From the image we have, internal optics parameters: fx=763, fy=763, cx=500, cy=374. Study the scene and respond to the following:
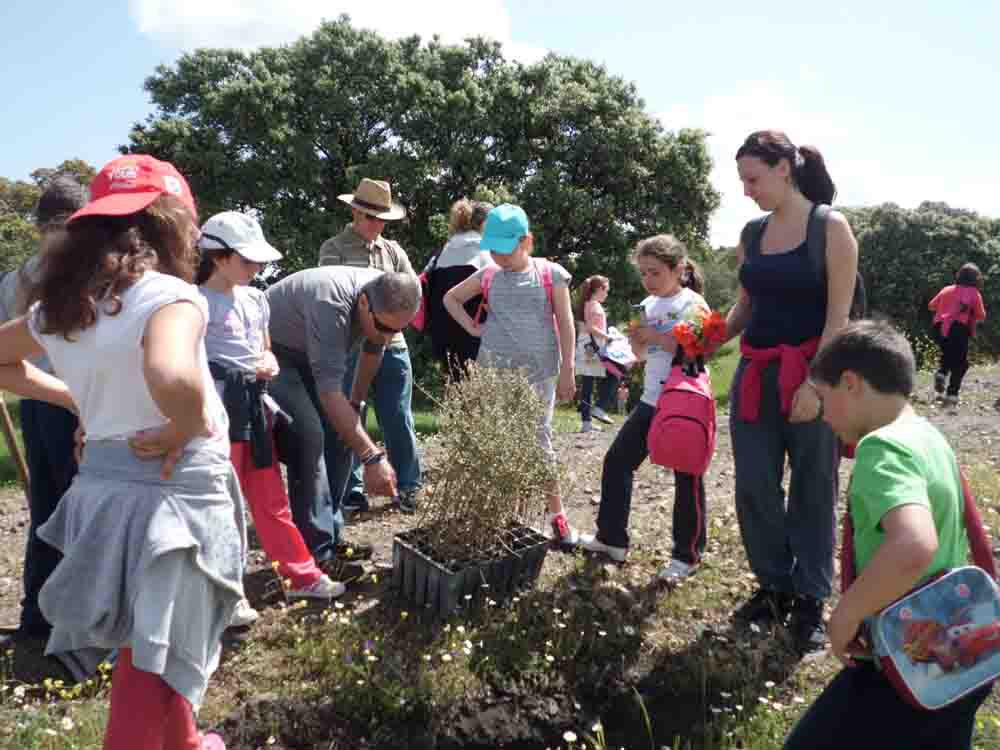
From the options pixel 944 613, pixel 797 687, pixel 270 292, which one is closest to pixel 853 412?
pixel 944 613

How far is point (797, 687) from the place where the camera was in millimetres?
3379

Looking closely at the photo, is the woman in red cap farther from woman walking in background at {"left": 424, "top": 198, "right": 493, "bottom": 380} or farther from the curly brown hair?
woman walking in background at {"left": 424, "top": 198, "right": 493, "bottom": 380}

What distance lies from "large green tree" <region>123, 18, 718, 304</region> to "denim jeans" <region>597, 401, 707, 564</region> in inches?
530

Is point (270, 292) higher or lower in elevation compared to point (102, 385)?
higher

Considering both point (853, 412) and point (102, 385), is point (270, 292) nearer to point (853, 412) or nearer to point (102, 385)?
point (102, 385)

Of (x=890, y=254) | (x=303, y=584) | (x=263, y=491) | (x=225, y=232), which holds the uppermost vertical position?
(x=890, y=254)

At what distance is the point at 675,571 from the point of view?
419cm

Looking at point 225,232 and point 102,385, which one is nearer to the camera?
point 102,385

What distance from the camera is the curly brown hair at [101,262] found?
1.79 metres

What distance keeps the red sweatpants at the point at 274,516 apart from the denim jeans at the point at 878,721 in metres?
2.42

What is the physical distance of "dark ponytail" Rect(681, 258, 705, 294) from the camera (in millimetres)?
4371

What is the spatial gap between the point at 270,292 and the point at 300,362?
41 cm

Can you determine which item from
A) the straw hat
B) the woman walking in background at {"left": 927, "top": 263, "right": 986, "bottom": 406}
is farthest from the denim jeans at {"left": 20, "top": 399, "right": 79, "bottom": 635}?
the woman walking in background at {"left": 927, "top": 263, "right": 986, "bottom": 406}

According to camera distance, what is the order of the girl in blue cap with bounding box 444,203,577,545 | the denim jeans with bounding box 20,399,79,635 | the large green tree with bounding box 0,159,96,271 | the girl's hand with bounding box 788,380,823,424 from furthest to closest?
the large green tree with bounding box 0,159,96,271 → the girl in blue cap with bounding box 444,203,577,545 → the denim jeans with bounding box 20,399,79,635 → the girl's hand with bounding box 788,380,823,424
